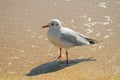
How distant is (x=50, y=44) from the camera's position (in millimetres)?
8031

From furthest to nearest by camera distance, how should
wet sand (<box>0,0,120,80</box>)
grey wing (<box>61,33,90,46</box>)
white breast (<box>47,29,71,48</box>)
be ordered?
1. grey wing (<box>61,33,90,46</box>)
2. white breast (<box>47,29,71,48</box>)
3. wet sand (<box>0,0,120,80</box>)

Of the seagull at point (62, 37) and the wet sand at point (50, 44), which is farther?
the seagull at point (62, 37)

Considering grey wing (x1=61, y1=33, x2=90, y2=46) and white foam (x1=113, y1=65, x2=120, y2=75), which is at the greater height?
grey wing (x1=61, y1=33, x2=90, y2=46)

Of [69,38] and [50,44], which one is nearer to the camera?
[69,38]

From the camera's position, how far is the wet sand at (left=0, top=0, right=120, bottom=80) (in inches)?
271

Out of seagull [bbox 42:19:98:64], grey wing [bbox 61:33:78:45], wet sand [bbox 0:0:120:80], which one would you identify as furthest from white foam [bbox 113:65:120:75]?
grey wing [bbox 61:33:78:45]

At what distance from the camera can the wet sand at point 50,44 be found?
689cm

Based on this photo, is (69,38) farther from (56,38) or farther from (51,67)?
(51,67)

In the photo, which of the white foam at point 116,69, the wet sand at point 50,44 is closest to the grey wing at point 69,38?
the wet sand at point 50,44

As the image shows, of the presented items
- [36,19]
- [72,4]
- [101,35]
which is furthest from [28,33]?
[72,4]

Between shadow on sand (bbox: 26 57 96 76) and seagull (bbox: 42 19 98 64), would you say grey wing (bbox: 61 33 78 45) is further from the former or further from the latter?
shadow on sand (bbox: 26 57 96 76)

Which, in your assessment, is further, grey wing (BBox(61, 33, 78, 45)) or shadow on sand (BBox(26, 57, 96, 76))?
grey wing (BBox(61, 33, 78, 45))

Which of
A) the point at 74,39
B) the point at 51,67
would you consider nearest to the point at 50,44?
the point at 74,39

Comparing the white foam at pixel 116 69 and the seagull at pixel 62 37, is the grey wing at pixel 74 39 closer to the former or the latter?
the seagull at pixel 62 37
